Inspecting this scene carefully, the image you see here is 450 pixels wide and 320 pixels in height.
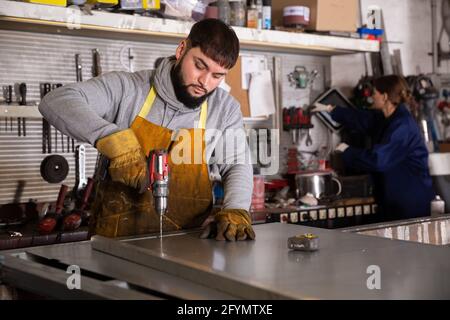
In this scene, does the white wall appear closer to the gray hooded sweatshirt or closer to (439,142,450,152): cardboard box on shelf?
(439,142,450,152): cardboard box on shelf

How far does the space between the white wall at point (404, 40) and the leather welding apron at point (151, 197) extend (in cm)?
261

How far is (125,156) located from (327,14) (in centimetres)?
261

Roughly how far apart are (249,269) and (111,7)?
2.15 m

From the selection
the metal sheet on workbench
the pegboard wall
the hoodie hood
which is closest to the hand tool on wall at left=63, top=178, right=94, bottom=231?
the pegboard wall

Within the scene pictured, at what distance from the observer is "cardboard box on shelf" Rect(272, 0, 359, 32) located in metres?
4.41

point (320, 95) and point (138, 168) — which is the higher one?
point (320, 95)

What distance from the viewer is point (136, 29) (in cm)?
360

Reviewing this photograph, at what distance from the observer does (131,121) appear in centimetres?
256

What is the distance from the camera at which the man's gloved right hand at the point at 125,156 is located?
2.20 metres

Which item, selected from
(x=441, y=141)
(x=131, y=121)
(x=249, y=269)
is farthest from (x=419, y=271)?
(x=441, y=141)

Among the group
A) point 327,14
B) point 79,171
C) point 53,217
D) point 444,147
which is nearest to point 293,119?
point 327,14

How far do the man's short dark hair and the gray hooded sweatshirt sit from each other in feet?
0.67

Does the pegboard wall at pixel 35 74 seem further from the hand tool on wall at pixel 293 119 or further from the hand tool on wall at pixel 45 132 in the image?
the hand tool on wall at pixel 293 119
